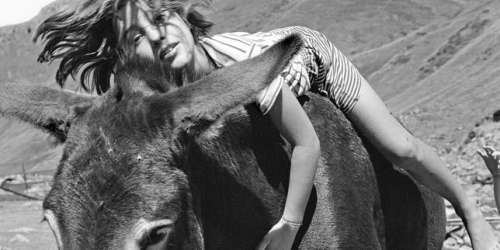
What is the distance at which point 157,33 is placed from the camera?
3.41 m

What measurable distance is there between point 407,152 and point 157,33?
4.39ft

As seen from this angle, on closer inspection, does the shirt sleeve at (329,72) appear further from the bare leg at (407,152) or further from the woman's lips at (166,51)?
the woman's lips at (166,51)

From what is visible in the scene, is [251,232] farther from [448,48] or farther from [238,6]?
[238,6]

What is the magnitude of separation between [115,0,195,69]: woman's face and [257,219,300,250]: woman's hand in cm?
72

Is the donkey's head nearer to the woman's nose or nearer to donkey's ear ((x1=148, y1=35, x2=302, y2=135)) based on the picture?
donkey's ear ((x1=148, y1=35, x2=302, y2=135))

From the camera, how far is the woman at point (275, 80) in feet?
10.9

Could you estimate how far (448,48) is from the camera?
6016 cm

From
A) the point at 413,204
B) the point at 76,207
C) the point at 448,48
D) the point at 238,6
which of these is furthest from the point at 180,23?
the point at 238,6

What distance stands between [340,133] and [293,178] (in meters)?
0.64

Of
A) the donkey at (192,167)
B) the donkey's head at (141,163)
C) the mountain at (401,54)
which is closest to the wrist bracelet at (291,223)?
the donkey at (192,167)

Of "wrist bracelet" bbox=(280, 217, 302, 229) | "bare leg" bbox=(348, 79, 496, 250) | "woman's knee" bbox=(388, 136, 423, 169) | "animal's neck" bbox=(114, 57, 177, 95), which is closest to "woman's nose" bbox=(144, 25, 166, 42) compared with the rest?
"animal's neck" bbox=(114, 57, 177, 95)

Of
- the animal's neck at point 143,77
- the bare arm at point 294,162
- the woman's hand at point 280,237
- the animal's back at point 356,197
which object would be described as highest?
the animal's neck at point 143,77

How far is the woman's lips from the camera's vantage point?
3289mm

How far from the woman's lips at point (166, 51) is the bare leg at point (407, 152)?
102 cm
